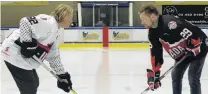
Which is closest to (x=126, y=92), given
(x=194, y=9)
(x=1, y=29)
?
(x=1, y=29)

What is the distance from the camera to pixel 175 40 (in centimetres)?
245

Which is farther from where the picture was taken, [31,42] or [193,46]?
[193,46]

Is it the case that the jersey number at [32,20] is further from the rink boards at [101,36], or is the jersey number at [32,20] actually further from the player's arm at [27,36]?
the rink boards at [101,36]

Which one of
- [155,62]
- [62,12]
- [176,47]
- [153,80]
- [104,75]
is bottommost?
[104,75]

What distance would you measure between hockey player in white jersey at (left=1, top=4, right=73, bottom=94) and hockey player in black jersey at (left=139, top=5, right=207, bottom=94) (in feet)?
1.77

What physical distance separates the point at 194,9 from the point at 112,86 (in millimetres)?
10056

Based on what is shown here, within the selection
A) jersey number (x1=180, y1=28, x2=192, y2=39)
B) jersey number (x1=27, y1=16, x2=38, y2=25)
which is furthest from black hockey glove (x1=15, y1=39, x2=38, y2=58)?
jersey number (x1=180, y1=28, x2=192, y2=39)

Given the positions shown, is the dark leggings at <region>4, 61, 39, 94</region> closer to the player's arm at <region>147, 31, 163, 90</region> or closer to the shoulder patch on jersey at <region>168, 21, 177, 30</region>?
the player's arm at <region>147, 31, 163, 90</region>

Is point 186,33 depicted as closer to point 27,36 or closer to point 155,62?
point 155,62

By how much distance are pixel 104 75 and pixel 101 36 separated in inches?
164

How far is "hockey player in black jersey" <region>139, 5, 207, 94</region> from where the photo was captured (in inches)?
91.2

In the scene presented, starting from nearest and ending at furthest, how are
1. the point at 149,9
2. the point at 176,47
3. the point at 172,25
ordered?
the point at 149,9
the point at 172,25
the point at 176,47

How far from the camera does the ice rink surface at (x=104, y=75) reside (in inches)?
139

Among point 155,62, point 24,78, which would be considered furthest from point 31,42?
point 155,62
